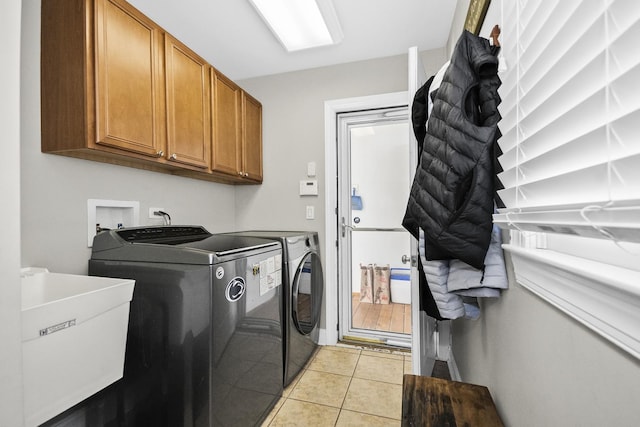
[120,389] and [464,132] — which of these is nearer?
[464,132]

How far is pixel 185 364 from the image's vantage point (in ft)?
4.19

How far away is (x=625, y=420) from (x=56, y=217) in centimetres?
205

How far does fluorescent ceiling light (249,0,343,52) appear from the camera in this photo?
5.98 ft

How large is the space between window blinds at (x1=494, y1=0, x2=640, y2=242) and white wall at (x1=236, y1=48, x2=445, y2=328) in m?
1.82

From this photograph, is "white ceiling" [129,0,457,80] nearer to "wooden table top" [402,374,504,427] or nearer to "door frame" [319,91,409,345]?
"door frame" [319,91,409,345]

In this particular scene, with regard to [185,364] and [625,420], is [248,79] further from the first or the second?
[625,420]

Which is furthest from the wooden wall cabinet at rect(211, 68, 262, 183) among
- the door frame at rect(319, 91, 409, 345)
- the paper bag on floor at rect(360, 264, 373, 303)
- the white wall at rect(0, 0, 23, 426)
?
the white wall at rect(0, 0, 23, 426)

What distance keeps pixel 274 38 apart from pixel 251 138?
2.68ft

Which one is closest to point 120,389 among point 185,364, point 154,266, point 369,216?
point 185,364

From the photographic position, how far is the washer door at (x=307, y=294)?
203 centimetres

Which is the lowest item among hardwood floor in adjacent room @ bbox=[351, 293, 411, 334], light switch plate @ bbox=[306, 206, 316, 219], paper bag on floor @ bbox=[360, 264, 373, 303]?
hardwood floor in adjacent room @ bbox=[351, 293, 411, 334]

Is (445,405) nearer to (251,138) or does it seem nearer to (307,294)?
(307,294)

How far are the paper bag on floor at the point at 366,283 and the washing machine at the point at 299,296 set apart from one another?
0.48 m

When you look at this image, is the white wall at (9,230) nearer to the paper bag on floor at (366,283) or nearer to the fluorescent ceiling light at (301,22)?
the fluorescent ceiling light at (301,22)
